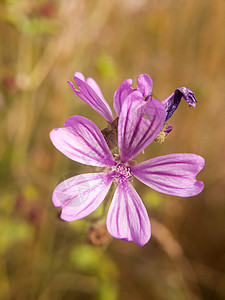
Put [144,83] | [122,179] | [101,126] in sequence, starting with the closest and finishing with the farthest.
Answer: [144,83] < [122,179] < [101,126]

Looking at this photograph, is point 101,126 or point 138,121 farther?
point 101,126

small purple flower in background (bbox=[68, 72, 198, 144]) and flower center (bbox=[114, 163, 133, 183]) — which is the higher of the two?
small purple flower in background (bbox=[68, 72, 198, 144])

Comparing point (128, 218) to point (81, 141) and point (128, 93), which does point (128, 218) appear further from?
point (128, 93)

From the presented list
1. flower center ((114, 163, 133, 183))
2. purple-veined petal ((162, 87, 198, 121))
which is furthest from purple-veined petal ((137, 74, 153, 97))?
flower center ((114, 163, 133, 183))

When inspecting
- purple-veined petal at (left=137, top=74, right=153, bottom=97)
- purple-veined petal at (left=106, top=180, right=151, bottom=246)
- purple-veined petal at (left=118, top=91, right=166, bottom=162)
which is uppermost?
purple-veined petal at (left=137, top=74, right=153, bottom=97)

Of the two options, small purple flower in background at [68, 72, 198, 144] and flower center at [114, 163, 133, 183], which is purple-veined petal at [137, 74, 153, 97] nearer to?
small purple flower in background at [68, 72, 198, 144]

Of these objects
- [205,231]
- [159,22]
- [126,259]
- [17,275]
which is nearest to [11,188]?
[17,275]

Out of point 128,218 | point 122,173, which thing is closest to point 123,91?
point 122,173
